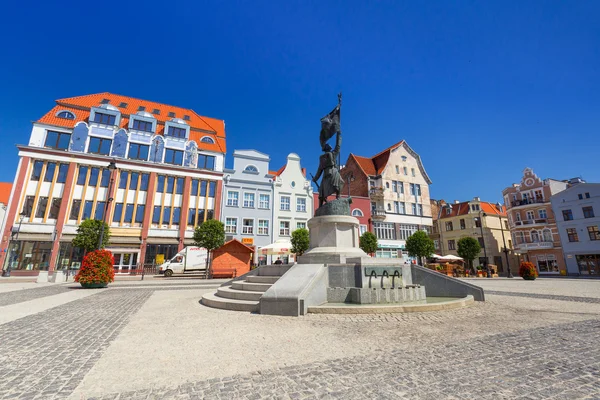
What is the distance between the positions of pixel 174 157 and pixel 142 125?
570 centimetres

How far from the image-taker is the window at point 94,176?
102ft

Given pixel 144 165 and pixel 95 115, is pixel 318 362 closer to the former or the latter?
pixel 144 165

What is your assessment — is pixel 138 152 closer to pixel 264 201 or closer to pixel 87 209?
pixel 87 209

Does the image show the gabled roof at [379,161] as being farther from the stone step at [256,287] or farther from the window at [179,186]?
the stone step at [256,287]

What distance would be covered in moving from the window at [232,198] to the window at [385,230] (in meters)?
20.5

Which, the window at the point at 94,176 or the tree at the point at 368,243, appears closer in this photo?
the window at the point at 94,176

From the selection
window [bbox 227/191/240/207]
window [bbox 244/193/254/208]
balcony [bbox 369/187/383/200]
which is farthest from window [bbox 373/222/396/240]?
window [bbox 227/191/240/207]

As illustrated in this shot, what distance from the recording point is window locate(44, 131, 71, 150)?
30266mm

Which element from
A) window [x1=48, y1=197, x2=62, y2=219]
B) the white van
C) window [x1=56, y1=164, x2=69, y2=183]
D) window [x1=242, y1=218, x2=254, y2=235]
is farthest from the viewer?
window [x1=242, y1=218, x2=254, y2=235]

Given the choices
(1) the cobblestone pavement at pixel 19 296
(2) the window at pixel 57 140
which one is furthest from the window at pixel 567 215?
(2) the window at pixel 57 140

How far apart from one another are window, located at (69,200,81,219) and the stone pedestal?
31.2m

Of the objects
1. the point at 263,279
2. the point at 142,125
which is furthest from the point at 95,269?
the point at 142,125

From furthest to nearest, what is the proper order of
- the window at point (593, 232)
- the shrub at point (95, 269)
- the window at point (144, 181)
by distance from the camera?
the window at point (593, 232), the window at point (144, 181), the shrub at point (95, 269)

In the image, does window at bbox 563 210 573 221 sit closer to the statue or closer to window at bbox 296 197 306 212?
window at bbox 296 197 306 212
